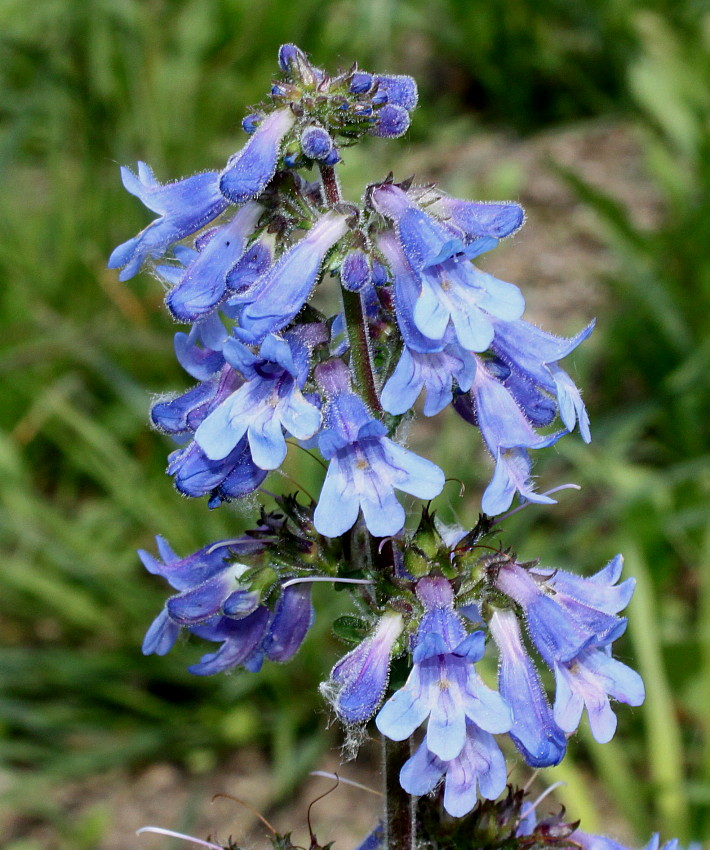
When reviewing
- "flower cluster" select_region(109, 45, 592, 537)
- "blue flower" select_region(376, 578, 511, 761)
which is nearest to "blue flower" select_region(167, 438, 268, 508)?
"flower cluster" select_region(109, 45, 592, 537)

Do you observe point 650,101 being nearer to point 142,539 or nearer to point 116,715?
point 142,539

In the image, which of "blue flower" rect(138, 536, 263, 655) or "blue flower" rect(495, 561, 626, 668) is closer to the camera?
"blue flower" rect(495, 561, 626, 668)

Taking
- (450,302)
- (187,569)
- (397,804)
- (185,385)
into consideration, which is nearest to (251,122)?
(450,302)

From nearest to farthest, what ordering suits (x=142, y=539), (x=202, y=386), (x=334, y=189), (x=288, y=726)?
(x=334, y=189), (x=202, y=386), (x=288, y=726), (x=142, y=539)

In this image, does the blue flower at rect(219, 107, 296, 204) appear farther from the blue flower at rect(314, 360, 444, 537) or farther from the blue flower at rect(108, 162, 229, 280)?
the blue flower at rect(314, 360, 444, 537)

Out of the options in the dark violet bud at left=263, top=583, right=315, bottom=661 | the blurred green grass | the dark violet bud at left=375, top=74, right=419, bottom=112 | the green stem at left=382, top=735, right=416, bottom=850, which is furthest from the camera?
the blurred green grass

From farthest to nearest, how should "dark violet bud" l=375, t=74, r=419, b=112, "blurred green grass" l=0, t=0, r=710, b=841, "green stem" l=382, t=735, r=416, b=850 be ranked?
"blurred green grass" l=0, t=0, r=710, b=841 → "green stem" l=382, t=735, r=416, b=850 → "dark violet bud" l=375, t=74, r=419, b=112

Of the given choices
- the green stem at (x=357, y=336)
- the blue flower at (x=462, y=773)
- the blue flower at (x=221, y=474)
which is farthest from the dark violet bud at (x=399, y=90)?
the blue flower at (x=462, y=773)

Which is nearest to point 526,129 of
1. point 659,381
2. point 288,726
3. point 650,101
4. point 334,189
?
point 650,101
